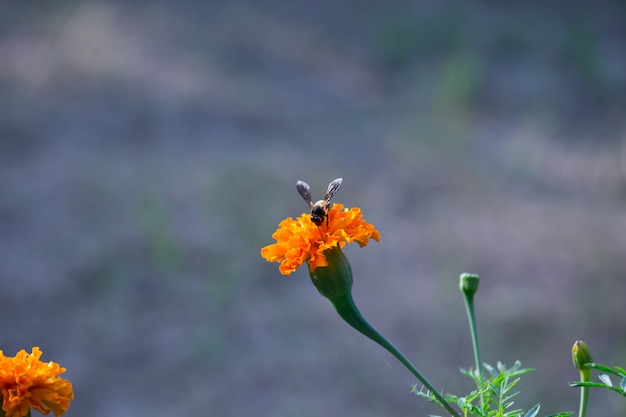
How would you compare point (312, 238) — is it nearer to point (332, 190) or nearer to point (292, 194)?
point (332, 190)

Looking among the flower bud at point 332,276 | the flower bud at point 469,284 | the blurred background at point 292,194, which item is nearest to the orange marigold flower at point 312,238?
the flower bud at point 332,276

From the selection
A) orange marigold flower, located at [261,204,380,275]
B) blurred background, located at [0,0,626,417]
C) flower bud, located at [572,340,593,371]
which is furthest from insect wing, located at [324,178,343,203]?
blurred background, located at [0,0,626,417]

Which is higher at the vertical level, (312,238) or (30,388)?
(312,238)

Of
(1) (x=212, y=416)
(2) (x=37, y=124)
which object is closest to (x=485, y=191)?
(1) (x=212, y=416)

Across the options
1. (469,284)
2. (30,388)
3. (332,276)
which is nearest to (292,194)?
(469,284)

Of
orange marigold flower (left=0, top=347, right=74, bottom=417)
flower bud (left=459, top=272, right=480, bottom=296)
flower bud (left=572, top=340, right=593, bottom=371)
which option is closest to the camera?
orange marigold flower (left=0, top=347, right=74, bottom=417)

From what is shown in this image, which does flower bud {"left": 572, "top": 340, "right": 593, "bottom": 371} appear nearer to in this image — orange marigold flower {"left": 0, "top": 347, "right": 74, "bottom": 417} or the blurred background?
orange marigold flower {"left": 0, "top": 347, "right": 74, "bottom": 417}
